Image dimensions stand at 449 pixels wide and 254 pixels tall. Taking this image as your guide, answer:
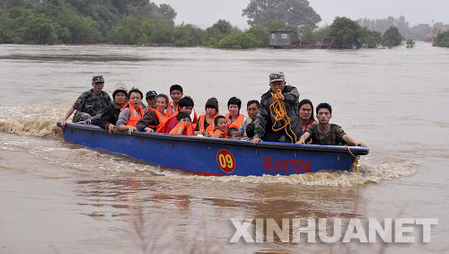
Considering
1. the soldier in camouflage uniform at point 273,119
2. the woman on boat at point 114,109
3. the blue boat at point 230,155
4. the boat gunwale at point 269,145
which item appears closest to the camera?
the boat gunwale at point 269,145

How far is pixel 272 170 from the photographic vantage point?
776 centimetres

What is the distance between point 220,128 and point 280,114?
113 cm

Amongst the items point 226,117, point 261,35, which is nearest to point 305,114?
point 226,117

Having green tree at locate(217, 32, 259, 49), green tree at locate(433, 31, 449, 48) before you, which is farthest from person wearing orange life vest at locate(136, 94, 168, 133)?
green tree at locate(433, 31, 449, 48)

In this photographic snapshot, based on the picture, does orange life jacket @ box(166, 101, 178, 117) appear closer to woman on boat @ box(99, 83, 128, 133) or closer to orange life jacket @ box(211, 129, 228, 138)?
woman on boat @ box(99, 83, 128, 133)

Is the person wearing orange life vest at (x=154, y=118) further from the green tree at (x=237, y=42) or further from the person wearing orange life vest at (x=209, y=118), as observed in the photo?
the green tree at (x=237, y=42)

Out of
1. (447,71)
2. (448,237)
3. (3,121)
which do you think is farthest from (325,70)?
(448,237)

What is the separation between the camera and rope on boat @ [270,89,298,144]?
7.56 metres

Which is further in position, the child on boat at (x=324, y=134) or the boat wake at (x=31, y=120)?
the boat wake at (x=31, y=120)

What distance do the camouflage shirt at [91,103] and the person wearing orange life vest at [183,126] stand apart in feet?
8.10

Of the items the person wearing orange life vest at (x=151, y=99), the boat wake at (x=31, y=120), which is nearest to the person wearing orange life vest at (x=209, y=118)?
the person wearing orange life vest at (x=151, y=99)

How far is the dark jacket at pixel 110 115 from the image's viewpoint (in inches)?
382

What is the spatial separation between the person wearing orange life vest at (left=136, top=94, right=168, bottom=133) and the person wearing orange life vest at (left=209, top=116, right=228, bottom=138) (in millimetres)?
884

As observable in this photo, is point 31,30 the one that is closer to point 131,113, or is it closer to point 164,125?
point 131,113
